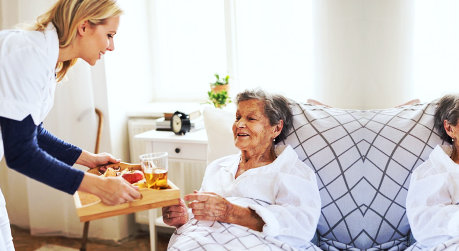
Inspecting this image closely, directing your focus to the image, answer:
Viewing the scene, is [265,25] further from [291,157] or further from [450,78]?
[291,157]

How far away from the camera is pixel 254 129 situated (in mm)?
1981

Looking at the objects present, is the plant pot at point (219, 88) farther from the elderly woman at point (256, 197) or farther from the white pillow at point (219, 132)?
the elderly woman at point (256, 197)

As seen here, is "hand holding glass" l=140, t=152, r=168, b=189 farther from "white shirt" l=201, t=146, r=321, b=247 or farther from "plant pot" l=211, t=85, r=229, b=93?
"plant pot" l=211, t=85, r=229, b=93

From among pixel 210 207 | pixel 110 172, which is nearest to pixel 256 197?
pixel 210 207

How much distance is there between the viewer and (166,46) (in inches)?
146

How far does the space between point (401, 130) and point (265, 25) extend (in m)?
1.57

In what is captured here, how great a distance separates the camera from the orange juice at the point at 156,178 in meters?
1.73

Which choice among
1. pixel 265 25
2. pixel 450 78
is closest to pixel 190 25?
pixel 265 25

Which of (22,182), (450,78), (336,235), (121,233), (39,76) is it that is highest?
(39,76)

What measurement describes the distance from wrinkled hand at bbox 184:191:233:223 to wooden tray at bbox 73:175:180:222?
5.4 inches

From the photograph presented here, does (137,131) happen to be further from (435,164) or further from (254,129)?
(435,164)

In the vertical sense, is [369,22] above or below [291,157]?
above

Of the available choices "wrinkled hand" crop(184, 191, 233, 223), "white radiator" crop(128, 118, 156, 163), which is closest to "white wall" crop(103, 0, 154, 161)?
"white radiator" crop(128, 118, 156, 163)

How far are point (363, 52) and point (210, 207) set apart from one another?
0.81 metres
